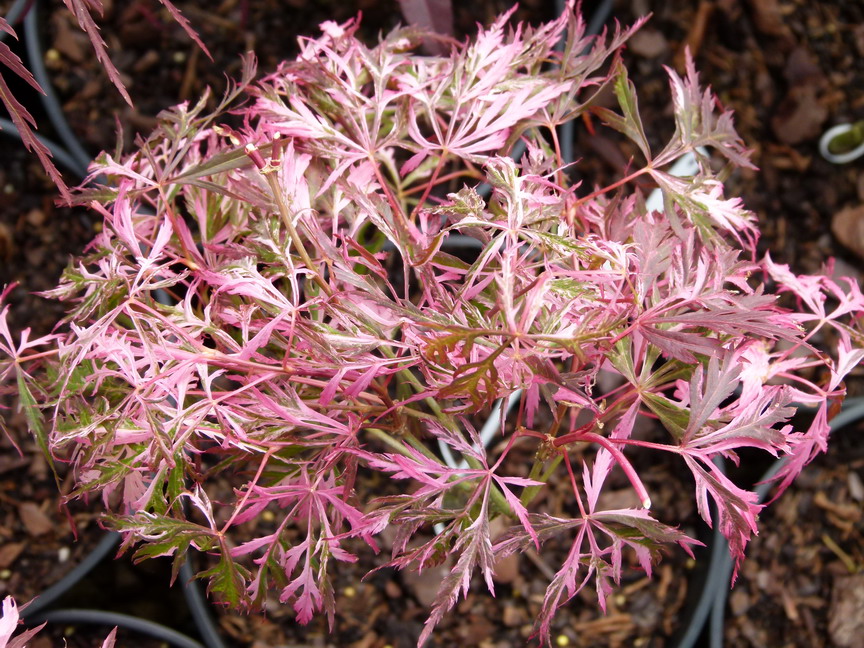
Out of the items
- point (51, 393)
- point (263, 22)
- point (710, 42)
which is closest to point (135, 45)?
point (263, 22)

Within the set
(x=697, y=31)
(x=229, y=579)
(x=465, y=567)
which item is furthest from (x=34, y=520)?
(x=697, y=31)

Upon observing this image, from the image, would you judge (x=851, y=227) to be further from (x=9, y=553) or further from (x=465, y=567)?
(x=9, y=553)

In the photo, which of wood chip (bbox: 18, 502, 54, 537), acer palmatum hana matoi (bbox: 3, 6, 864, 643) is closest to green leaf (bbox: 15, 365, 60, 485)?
acer palmatum hana matoi (bbox: 3, 6, 864, 643)

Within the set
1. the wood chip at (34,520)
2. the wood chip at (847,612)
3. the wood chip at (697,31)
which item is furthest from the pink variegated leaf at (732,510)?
the wood chip at (697,31)

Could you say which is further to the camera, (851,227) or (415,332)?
(851,227)

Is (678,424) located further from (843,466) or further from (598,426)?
(843,466)

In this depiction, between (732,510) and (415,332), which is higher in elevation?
(415,332)

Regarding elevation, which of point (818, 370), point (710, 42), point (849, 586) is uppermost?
point (710, 42)

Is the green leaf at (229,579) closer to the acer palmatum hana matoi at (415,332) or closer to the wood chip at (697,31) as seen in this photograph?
the acer palmatum hana matoi at (415,332)

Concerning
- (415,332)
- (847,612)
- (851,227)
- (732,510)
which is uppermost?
(415,332)
